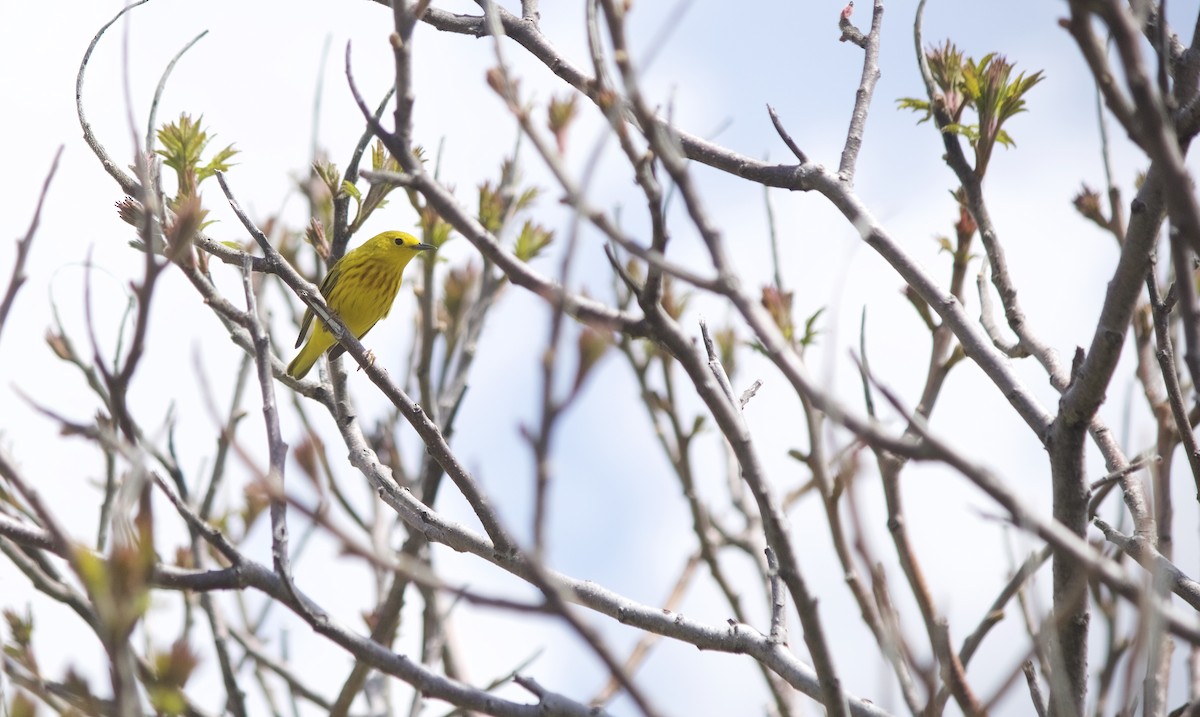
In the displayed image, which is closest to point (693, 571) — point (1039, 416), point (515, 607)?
point (1039, 416)

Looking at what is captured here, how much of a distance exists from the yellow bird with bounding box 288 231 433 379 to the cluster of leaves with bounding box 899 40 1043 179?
14.9ft

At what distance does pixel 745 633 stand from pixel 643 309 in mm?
1378

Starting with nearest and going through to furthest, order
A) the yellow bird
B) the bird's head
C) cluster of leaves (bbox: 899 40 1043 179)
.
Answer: cluster of leaves (bbox: 899 40 1043 179) < the yellow bird < the bird's head

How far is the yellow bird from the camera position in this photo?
7359 millimetres

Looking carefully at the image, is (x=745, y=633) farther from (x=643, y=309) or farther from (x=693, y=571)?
(x=693, y=571)

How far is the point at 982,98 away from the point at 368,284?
16.5 feet

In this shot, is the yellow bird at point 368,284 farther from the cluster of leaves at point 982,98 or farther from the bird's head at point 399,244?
the cluster of leaves at point 982,98

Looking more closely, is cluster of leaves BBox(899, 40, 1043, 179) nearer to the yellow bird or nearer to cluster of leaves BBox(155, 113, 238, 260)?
cluster of leaves BBox(155, 113, 238, 260)

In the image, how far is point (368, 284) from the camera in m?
7.39

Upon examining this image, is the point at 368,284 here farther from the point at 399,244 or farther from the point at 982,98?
the point at 982,98

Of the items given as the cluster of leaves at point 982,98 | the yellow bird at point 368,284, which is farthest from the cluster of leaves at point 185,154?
the yellow bird at point 368,284

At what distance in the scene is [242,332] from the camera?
371 centimetres

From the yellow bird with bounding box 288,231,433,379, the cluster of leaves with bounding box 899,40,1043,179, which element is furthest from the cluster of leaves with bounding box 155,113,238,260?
the yellow bird with bounding box 288,231,433,379

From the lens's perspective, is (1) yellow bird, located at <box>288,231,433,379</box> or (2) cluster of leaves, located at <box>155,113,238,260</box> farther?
(1) yellow bird, located at <box>288,231,433,379</box>
